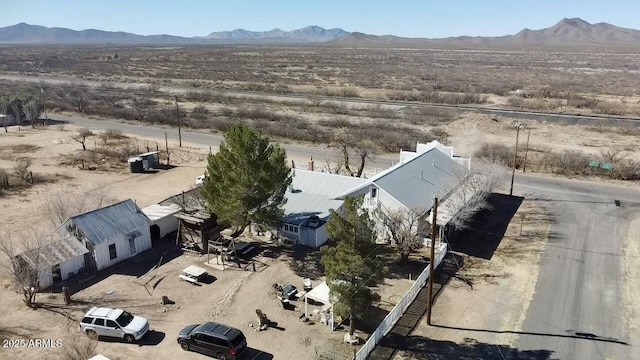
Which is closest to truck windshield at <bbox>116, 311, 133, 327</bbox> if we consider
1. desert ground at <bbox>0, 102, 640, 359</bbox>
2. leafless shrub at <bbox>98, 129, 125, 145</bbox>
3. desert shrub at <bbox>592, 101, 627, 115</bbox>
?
desert ground at <bbox>0, 102, 640, 359</bbox>

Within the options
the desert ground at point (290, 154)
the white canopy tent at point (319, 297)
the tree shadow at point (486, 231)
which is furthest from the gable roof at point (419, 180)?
the white canopy tent at point (319, 297)

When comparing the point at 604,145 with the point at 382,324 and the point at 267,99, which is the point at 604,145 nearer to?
the point at 382,324

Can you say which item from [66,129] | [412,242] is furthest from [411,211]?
[66,129]

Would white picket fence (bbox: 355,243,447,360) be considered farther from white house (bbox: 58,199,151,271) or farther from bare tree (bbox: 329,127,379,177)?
bare tree (bbox: 329,127,379,177)

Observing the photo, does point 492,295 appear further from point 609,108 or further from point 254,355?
point 609,108

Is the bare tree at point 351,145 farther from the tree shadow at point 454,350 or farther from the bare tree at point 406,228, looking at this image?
the tree shadow at point 454,350

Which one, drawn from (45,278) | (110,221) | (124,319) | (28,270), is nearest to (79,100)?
(110,221)
